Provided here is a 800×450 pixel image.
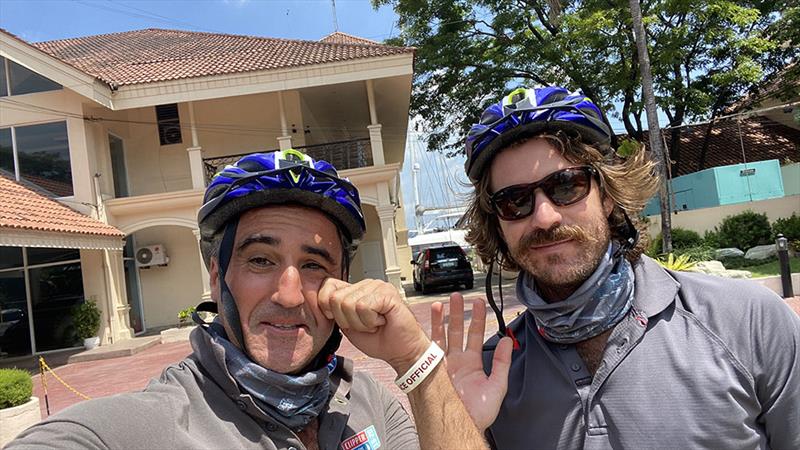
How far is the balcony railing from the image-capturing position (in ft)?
49.6

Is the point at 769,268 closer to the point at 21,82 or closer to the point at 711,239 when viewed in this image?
the point at 711,239

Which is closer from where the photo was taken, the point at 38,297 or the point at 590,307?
the point at 590,307

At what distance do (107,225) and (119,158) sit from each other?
303 cm

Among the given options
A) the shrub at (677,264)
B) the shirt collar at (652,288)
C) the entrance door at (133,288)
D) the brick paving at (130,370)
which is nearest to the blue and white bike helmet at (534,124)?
A: the shirt collar at (652,288)

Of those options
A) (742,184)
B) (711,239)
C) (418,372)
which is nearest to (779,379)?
(418,372)

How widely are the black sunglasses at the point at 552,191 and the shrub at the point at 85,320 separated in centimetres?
1435

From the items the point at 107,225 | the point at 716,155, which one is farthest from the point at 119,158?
the point at 716,155

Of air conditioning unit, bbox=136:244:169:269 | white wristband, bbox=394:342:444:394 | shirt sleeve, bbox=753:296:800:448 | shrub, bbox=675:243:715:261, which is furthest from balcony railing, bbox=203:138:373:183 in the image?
shirt sleeve, bbox=753:296:800:448

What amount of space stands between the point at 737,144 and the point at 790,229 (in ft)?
44.3

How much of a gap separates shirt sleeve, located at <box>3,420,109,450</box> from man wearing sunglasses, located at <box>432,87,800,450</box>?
3.51 feet

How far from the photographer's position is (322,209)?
5.87 ft

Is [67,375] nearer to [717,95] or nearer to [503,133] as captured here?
[503,133]

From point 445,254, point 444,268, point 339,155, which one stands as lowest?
point 444,268

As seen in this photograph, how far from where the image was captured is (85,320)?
43.7 ft
